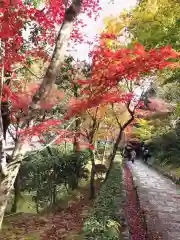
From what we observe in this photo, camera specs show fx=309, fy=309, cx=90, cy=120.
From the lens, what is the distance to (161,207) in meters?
12.8

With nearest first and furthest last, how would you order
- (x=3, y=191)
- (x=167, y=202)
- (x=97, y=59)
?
(x=3, y=191), (x=97, y=59), (x=167, y=202)

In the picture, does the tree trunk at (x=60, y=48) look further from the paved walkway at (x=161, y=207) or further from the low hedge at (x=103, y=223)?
the paved walkway at (x=161, y=207)

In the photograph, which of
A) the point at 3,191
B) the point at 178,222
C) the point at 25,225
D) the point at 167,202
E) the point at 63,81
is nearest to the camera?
the point at 3,191

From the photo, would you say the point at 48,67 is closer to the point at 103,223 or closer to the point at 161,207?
the point at 103,223

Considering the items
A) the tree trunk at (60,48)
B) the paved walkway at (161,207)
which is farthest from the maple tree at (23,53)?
the paved walkway at (161,207)

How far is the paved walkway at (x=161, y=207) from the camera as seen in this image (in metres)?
9.66

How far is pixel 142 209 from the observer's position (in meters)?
12.3

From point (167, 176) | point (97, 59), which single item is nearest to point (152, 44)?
point (97, 59)

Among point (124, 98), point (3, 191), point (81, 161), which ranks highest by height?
point (124, 98)

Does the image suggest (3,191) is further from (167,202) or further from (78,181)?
(78,181)

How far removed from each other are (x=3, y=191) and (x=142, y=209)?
25.3 ft

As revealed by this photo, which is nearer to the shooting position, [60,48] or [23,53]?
[60,48]

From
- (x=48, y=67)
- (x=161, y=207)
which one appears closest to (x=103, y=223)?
(x=48, y=67)

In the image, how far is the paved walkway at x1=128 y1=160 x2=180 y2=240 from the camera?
9656 millimetres
